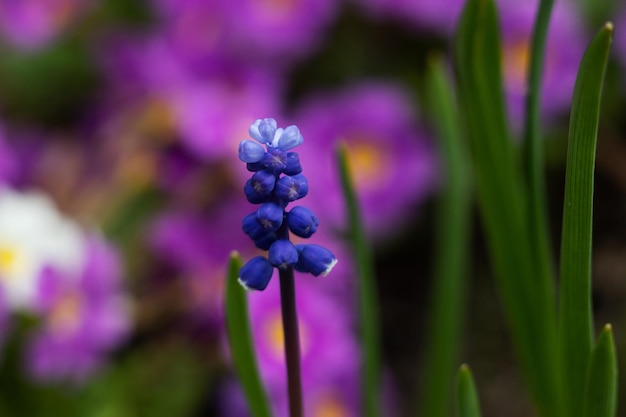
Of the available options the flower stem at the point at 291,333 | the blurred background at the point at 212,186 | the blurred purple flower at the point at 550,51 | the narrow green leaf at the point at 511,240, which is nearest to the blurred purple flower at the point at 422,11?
the blurred background at the point at 212,186

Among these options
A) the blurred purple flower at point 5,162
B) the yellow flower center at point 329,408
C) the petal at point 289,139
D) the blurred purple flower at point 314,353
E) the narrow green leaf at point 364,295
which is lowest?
the petal at point 289,139

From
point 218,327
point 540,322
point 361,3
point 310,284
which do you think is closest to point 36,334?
point 218,327

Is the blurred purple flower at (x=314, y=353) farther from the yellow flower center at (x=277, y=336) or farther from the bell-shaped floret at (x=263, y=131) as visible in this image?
the bell-shaped floret at (x=263, y=131)

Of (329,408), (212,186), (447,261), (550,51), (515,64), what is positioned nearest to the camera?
(447,261)

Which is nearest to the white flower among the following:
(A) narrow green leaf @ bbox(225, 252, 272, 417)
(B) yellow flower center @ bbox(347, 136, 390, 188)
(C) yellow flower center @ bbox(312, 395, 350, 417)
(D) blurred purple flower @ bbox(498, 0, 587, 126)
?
(C) yellow flower center @ bbox(312, 395, 350, 417)

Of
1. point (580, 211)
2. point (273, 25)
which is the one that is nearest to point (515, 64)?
point (273, 25)

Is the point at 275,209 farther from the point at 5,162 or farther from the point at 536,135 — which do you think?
the point at 5,162
